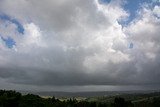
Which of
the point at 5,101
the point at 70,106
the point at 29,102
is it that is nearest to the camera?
the point at 5,101

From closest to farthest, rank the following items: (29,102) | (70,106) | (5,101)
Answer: (5,101) → (29,102) → (70,106)

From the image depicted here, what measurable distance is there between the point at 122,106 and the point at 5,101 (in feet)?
248

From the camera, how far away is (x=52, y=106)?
7569 inches

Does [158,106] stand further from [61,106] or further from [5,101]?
[5,101]

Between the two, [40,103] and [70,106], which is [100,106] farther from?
[40,103]

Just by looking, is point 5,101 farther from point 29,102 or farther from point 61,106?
point 61,106

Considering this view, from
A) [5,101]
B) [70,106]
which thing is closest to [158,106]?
[70,106]

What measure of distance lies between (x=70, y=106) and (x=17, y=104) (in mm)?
42060

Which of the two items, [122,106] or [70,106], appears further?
[70,106]

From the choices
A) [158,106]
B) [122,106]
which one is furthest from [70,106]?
[158,106]

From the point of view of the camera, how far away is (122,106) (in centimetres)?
18525

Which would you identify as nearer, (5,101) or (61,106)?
(5,101)

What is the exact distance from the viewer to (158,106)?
19900cm

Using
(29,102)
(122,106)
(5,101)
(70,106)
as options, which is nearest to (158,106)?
(122,106)
